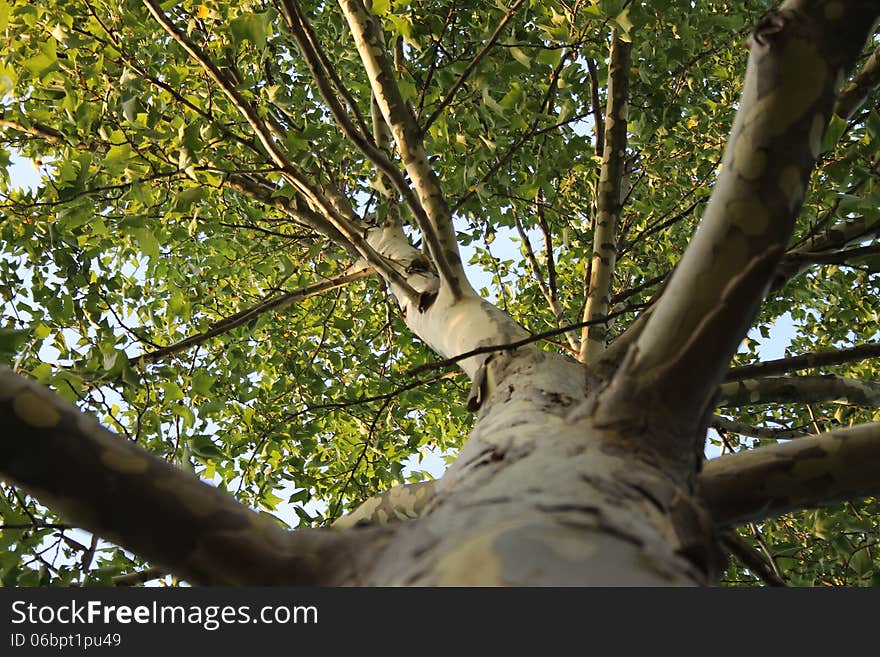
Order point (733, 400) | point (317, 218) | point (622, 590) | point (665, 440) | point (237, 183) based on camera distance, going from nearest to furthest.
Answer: point (622, 590), point (665, 440), point (733, 400), point (317, 218), point (237, 183)

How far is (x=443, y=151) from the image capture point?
4.08m

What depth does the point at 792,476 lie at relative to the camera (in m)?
1.52

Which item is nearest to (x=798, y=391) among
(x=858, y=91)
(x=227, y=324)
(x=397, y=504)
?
(x=858, y=91)

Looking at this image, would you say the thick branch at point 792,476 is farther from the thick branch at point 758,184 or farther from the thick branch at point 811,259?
the thick branch at point 811,259

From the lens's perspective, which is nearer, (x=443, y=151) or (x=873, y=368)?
(x=443, y=151)

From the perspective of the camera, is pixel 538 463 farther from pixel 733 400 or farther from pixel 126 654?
pixel 733 400

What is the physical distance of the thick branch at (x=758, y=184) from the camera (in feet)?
3.87

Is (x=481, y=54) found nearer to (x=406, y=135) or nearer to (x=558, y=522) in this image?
(x=406, y=135)

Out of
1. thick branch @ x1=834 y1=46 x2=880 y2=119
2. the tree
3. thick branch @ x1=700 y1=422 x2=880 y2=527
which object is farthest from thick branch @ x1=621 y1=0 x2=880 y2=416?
thick branch @ x1=834 y1=46 x2=880 y2=119

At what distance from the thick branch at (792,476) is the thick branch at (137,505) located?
91 cm

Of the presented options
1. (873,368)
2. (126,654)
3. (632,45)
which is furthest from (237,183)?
(873,368)

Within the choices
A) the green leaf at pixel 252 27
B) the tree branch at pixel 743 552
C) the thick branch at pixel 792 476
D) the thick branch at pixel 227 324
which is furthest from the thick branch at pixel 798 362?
the thick branch at pixel 227 324

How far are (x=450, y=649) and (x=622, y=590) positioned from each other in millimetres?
267

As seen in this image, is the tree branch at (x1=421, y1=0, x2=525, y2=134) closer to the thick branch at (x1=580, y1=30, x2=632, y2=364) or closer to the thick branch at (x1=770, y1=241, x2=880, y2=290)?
the thick branch at (x1=580, y1=30, x2=632, y2=364)
